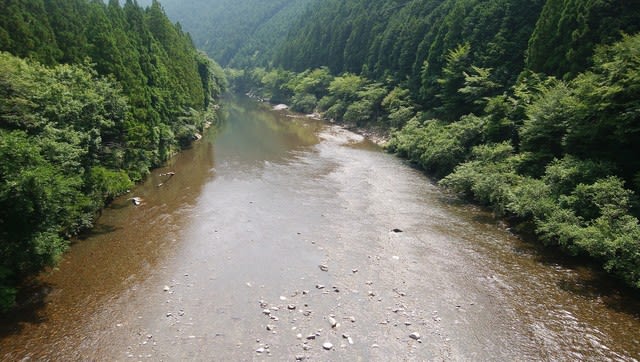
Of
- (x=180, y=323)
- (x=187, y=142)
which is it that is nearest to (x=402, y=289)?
(x=180, y=323)

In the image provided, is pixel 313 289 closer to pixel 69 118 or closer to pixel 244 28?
pixel 69 118

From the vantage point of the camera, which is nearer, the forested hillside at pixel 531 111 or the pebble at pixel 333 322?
the pebble at pixel 333 322

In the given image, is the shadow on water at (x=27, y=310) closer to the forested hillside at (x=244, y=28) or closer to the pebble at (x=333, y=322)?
the pebble at (x=333, y=322)

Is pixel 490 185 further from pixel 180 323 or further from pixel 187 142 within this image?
pixel 187 142

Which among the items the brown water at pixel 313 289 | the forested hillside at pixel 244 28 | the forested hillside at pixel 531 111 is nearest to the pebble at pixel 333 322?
the brown water at pixel 313 289

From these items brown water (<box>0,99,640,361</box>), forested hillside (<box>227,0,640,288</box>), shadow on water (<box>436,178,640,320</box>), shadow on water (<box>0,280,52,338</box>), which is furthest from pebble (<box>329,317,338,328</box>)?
forested hillside (<box>227,0,640,288</box>)
